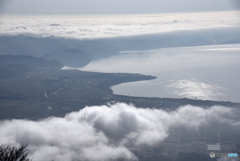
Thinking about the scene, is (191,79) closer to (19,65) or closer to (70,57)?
(19,65)

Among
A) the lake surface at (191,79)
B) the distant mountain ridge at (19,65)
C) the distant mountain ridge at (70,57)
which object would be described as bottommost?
the lake surface at (191,79)

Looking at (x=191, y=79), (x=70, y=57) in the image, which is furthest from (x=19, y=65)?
(x=191, y=79)

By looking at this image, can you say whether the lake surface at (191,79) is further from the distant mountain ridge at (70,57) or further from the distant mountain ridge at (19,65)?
the distant mountain ridge at (19,65)

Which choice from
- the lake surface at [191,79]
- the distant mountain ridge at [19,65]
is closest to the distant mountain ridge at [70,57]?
the distant mountain ridge at [19,65]

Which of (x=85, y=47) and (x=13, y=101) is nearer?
(x=13, y=101)

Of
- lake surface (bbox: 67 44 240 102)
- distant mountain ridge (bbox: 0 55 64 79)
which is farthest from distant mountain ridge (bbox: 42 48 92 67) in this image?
lake surface (bbox: 67 44 240 102)

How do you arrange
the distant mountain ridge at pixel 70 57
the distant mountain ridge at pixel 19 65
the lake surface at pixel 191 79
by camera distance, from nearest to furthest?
the lake surface at pixel 191 79
the distant mountain ridge at pixel 19 65
the distant mountain ridge at pixel 70 57

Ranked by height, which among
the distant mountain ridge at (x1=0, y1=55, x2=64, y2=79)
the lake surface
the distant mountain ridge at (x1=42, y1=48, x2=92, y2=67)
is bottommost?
the lake surface

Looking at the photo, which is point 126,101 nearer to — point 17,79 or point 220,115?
point 220,115

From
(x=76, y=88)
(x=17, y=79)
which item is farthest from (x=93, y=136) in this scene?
(x=17, y=79)

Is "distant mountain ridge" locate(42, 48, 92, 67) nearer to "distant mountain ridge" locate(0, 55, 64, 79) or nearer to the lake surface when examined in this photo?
"distant mountain ridge" locate(0, 55, 64, 79)

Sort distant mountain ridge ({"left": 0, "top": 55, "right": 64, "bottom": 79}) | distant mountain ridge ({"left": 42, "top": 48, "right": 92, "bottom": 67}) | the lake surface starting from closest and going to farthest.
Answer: the lake surface < distant mountain ridge ({"left": 0, "top": 55, "right": 64, "bottom": 79}) < distant mountain ridge ({"left": 42, "top": 48, "right": 92, "bottom": 67})
